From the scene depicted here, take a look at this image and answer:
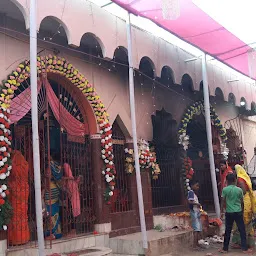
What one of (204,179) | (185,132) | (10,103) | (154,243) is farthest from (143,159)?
(204,179)

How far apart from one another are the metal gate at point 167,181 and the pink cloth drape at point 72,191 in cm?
343

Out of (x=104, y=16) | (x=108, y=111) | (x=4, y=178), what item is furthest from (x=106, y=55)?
(x=4, y=178)

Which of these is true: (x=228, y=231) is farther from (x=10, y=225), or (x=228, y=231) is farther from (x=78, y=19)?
(x=78, y=19)

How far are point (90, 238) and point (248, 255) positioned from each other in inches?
119

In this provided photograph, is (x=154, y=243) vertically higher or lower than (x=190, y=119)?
lower

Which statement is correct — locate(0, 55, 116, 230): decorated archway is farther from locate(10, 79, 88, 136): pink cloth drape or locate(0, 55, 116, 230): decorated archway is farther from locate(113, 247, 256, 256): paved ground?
locate(113, 247, 256, 256): paved ground

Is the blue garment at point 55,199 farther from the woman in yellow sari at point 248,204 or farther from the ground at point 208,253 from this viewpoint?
the woman in yellow sari at point 248,204

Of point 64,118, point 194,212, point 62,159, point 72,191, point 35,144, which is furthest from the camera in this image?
point 194,212

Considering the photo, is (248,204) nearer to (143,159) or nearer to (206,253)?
(206,253)

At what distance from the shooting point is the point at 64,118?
24.1ft

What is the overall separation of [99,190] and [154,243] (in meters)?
1.62

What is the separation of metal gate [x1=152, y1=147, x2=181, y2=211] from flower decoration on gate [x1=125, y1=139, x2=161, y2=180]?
1.10 m

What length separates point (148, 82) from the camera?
402 inches

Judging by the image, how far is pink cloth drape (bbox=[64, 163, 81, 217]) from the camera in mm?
7457
